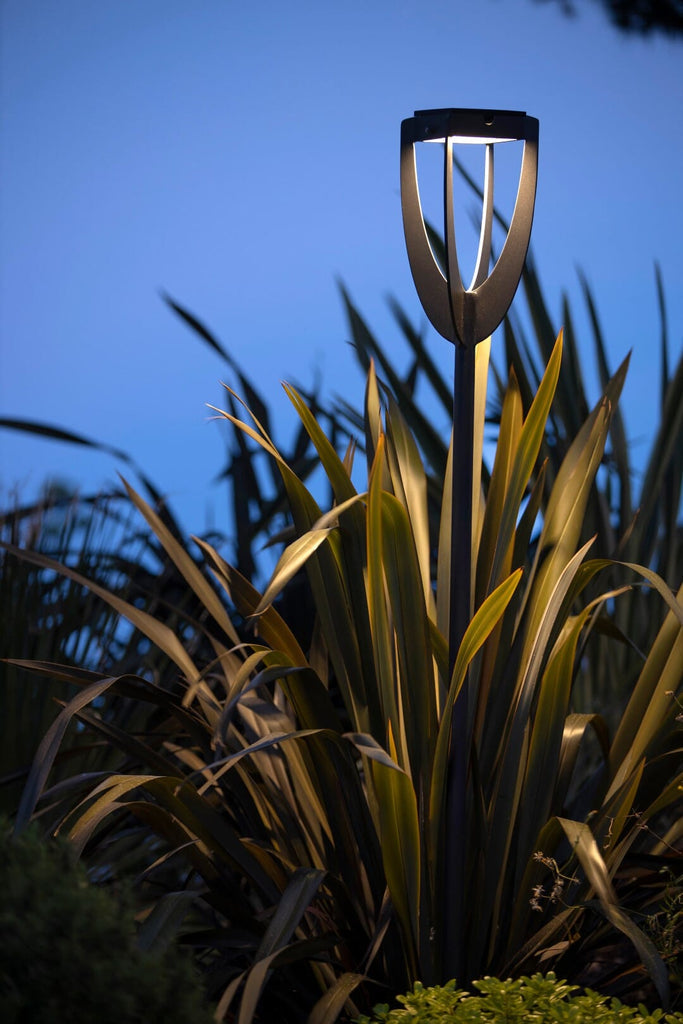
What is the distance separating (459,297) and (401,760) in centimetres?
57

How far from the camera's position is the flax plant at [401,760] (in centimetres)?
132

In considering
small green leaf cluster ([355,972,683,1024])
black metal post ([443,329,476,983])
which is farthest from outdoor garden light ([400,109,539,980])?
small green leaf cluster ([355,972,683,1024])

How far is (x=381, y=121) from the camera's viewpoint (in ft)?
27.5

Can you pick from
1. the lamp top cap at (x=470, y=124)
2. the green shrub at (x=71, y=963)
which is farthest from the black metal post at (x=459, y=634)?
the green shrub at (x=71, y=963)

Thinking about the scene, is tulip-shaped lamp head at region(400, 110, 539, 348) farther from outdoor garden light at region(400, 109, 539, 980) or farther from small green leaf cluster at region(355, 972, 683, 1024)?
small green leaf cluster at region(355, 972, 683, 1024)

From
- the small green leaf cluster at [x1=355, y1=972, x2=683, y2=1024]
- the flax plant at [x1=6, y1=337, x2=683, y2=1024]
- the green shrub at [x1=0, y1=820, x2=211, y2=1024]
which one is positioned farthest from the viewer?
the flax plant at [x1=6, y1=337, x2=683, y2=1024]

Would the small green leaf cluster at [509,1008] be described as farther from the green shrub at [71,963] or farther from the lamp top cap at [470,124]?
the lamp top cap at [470,124]

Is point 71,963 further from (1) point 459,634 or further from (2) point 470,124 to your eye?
(2) point 470,124

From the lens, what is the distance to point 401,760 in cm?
141

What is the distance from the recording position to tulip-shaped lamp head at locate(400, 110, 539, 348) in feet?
4.48

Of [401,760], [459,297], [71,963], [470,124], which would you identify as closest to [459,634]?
[401,760]

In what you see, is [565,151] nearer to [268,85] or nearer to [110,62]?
[268,85]

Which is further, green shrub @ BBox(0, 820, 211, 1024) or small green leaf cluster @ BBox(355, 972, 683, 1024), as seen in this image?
small green leaf cluster @ BBox(355, 972, 683, 1024)

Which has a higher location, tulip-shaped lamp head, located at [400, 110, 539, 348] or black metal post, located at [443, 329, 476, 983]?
tulip-shaped lamp head, located at [400, 110, 539, 348]
